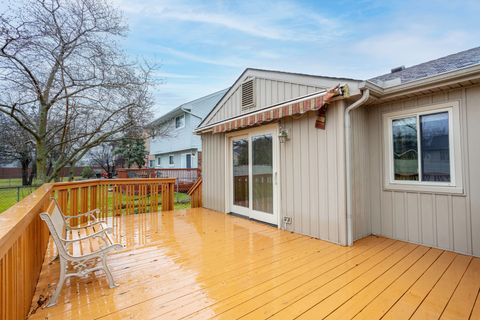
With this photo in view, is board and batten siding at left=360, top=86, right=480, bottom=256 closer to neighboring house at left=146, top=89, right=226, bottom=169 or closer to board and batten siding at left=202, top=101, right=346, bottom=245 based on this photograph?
board and batten siding at left=202, top=101, right=346, bottom=245

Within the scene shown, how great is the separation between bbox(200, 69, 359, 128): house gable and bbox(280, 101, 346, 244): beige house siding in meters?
0.45

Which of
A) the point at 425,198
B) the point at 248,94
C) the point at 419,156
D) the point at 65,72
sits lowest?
the point at 425,198

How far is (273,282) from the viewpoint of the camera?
2.91m

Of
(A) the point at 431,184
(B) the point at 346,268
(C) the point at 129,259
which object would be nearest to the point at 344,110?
(A) the point at 431,184

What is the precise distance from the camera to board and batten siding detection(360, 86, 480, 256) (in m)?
3.55

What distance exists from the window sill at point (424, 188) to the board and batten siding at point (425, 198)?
0.16ft

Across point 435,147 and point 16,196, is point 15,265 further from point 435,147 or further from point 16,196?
point 16,196

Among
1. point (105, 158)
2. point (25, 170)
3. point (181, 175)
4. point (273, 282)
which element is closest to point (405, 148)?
point (273, 282)

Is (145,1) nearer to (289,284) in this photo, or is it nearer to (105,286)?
(105,286)

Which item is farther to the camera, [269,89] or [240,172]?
[240,172]

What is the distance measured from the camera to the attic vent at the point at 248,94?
234 inches

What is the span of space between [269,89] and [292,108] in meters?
1.24

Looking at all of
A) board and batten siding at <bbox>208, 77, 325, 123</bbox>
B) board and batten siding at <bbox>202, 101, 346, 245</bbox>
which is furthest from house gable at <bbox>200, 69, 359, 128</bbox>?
board and batten siding at <bbox>202, 101, 346, 245</bbox>

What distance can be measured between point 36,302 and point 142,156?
16890mm
